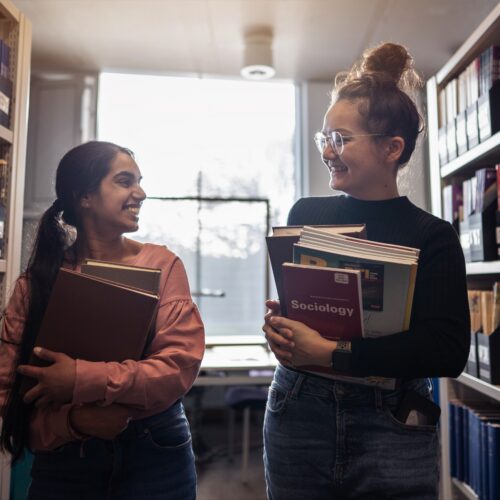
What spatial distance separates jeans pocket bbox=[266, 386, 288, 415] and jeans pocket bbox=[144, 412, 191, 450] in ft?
0.65

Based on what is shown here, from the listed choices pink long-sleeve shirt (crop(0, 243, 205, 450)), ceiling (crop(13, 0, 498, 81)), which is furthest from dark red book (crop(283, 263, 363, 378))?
ceiling (crop(13, 0, 498, 81))

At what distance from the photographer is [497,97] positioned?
1479 mm

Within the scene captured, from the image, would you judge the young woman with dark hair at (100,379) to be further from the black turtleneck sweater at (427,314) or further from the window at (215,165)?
the window at (215,165)

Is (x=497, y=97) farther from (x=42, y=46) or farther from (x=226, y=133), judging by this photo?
(x=42, y=46)

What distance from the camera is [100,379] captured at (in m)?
0.83

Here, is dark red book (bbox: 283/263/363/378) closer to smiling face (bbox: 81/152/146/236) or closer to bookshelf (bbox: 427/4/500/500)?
smiling face (bbox: 81/152/146/236)

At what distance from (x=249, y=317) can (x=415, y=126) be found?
3.20 m

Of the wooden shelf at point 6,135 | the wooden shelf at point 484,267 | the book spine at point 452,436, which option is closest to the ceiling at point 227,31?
the wooden shelf at point 6,135

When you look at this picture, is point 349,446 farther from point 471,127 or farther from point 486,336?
point 471,127

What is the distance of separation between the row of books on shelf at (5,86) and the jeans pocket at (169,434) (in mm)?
1193

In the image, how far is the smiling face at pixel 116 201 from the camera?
107 cm

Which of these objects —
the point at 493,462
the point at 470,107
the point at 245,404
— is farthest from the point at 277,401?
the point at 245,404

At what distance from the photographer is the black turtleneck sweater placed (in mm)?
801

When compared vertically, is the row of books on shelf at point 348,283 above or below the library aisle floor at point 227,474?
above
